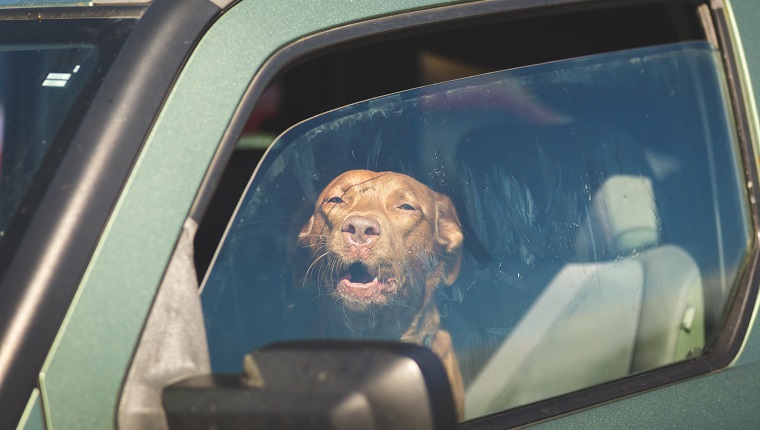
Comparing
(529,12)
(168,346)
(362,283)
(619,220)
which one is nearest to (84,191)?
(168,346)

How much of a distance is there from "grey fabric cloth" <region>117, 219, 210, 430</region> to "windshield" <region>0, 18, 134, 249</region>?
0.21 metres

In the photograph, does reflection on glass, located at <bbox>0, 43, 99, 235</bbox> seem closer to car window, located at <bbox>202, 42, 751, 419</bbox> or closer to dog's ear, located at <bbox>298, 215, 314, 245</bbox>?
car window, located at <bbox>202, 42, 751, 419</bbox>

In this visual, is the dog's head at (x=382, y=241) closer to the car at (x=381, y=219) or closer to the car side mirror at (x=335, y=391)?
the car at (x=381, y=219)

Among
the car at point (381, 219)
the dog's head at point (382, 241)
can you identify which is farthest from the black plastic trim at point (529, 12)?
the dog's head at point (382, 241)

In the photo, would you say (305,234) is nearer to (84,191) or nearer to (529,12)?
(84,191)

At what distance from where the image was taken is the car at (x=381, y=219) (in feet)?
3.94

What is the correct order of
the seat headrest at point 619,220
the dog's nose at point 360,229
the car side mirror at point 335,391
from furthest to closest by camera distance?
the seat headrest at point 619,220
the dog's nose at point 360,229
the car side mirror at point 335,391

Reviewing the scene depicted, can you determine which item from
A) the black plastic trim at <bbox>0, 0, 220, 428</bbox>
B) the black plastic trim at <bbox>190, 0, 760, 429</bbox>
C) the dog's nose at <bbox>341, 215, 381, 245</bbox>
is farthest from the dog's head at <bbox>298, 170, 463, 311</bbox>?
the black plastic trim at <bbox>0, 0, 220, 428</bbox>

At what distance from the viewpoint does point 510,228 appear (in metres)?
1.72

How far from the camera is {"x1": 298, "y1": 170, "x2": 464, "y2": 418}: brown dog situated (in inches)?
60.5

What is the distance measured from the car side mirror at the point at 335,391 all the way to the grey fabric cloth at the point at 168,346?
10cm

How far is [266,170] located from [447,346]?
1.47 feet

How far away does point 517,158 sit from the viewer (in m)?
1.77

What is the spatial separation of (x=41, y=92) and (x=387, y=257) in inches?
25.0
